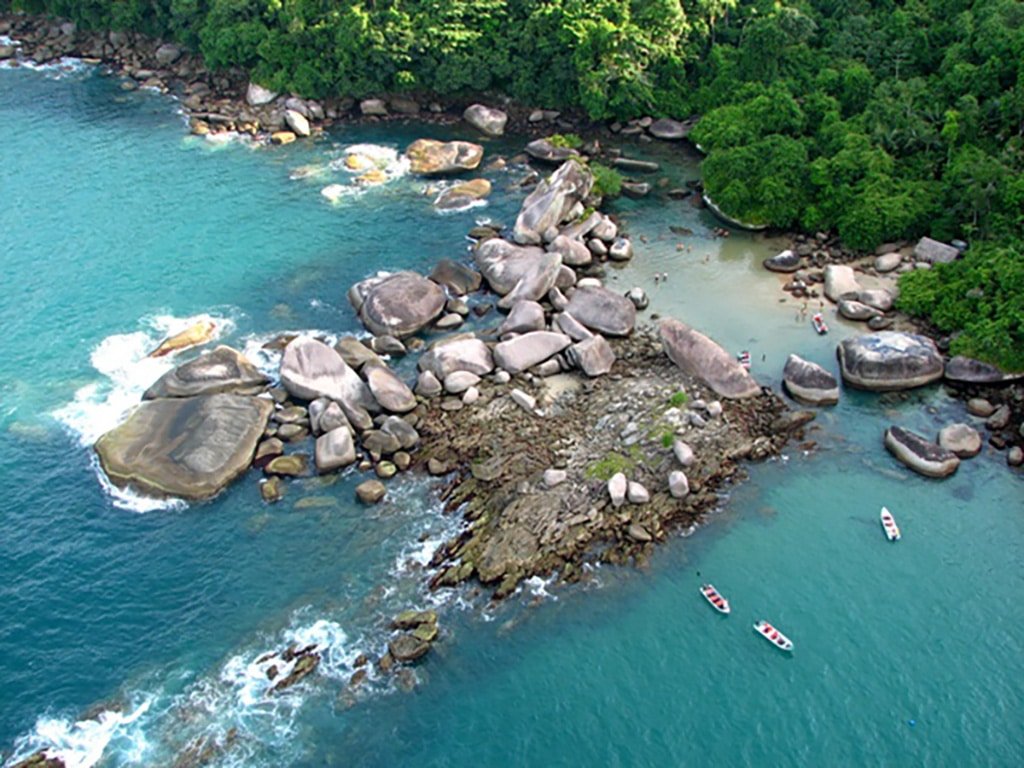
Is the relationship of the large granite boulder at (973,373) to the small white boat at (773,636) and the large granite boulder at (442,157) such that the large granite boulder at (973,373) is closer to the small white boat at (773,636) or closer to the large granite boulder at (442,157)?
the small white boat at (773,636)

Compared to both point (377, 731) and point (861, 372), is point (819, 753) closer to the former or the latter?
point (377, 731)

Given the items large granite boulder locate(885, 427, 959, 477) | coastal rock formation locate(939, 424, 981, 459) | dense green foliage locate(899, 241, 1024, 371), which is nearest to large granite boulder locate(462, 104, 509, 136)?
dense green foliage locate(899, 241, 1024, 371)

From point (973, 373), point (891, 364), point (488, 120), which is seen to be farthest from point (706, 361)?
point (488, 120)

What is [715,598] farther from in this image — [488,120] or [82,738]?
[488,120]

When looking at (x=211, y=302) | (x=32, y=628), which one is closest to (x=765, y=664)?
(x=32, y=628)

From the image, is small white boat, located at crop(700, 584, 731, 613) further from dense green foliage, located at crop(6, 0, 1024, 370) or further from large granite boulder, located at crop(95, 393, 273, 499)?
large granite boulder, located at crop(95, 393, 273, 499)

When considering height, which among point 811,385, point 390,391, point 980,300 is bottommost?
point 390,391
